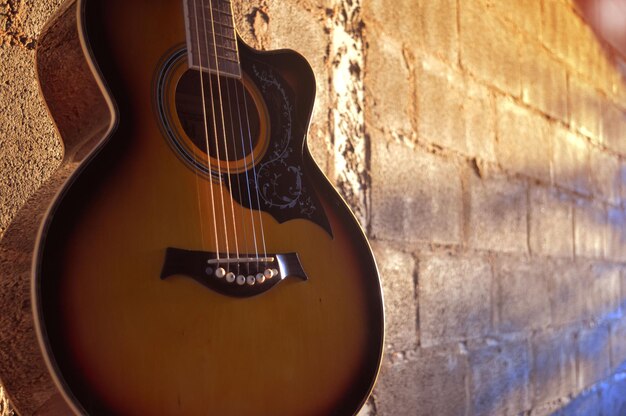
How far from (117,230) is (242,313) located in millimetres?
169

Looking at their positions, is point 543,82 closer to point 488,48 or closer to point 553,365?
point 488,48

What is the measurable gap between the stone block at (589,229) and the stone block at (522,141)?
1.11 feet

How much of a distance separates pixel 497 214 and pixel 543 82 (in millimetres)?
663

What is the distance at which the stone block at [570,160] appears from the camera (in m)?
2.31

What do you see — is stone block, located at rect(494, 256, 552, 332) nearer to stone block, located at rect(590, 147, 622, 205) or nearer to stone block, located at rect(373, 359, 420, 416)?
stone block, located at rect(373, 359, 420, 416)

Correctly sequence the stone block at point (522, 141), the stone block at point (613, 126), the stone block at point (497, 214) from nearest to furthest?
the stone block at point (497, 214), the stone block at point (522, 141), the stone block at point (613, 126)

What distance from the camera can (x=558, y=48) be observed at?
241cm

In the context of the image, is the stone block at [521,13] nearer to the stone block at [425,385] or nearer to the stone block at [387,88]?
the stone block at [387,88]

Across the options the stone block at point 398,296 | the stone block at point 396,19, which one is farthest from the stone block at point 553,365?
the stone block at point 396,19

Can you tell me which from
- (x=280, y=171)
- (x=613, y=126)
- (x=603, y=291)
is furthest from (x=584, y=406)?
(x=280, y=171)

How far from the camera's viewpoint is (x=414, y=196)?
5.02ft

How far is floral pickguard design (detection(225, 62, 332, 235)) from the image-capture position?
80cm

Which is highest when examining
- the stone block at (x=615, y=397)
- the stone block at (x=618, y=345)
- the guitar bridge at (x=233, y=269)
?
the guitar bridge at (x=233, y=269)

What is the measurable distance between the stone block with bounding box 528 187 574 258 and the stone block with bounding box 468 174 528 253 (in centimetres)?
8
